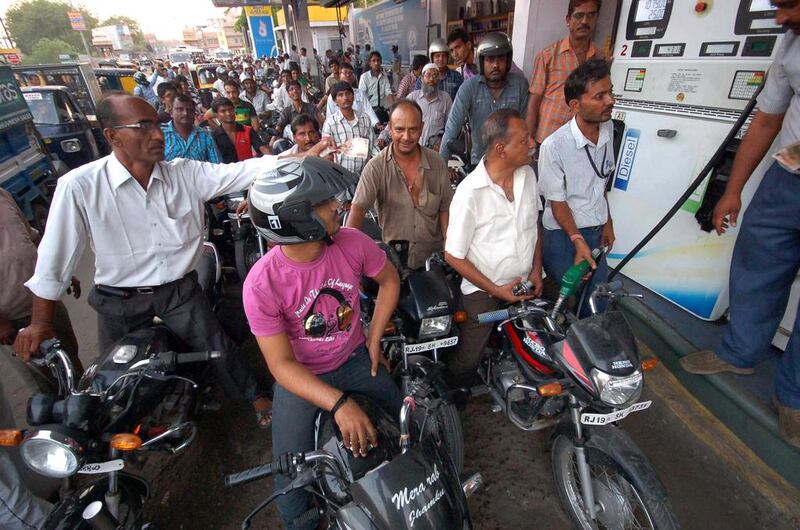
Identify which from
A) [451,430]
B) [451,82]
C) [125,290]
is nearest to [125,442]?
[125,290]

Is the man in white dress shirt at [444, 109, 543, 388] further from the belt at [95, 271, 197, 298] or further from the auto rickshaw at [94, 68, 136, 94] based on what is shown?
the auto rickshaw at [94, 68, 136, 94]

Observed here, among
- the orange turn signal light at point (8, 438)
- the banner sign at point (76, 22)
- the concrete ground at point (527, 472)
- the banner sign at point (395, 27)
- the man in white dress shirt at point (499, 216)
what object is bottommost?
the concrete ground at point (527, 472)

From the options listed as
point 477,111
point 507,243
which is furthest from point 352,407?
point 477,111

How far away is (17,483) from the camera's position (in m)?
1.74

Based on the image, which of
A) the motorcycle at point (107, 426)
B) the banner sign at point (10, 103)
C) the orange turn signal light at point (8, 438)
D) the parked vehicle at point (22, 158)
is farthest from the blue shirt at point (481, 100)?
the banner sign at point (10, 103)

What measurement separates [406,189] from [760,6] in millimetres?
2442

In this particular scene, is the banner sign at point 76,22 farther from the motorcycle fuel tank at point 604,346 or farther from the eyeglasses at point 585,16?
the motorcycle fuel tank at point 604,346

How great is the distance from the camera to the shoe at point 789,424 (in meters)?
2.13

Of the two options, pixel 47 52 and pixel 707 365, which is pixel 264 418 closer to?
pixel 707 365

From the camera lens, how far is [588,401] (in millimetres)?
1679

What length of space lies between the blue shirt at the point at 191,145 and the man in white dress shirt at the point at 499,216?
10.4 ft

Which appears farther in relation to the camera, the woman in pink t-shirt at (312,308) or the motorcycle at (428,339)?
the motorcycle at (428,339)

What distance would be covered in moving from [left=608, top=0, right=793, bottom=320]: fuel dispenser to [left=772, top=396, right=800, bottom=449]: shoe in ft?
3.31

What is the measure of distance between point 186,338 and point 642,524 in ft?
8.76
